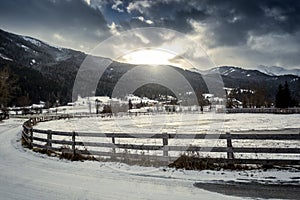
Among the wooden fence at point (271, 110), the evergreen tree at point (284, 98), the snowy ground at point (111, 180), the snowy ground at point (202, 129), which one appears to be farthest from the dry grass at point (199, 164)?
Answer: the evergreen tree at point (284, 98)

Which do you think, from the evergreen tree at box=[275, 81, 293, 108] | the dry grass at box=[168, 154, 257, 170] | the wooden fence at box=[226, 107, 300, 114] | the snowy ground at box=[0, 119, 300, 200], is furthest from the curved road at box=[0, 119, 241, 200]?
the evergreen tree at box=[275, 81, 293, 108]

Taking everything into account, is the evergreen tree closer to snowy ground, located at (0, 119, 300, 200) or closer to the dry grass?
the dry grass

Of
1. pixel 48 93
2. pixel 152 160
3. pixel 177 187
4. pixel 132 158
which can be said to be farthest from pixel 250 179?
pixel 48 93

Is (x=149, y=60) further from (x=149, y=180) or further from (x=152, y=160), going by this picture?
(x=149, y=180)

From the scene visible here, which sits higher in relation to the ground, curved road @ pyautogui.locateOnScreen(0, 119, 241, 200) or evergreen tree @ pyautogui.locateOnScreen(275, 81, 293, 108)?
evergreen tree @ pyautogui.locateOnScreen(275, 81, 293, 108)

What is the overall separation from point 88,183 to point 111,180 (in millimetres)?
748

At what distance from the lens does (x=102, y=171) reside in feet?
35.2

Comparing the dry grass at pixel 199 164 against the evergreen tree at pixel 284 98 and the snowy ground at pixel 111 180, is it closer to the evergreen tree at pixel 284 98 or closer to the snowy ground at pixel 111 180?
the snowy ground at pixel 111 180

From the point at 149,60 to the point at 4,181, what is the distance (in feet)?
90.2

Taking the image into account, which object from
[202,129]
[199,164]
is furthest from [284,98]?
[199,164]

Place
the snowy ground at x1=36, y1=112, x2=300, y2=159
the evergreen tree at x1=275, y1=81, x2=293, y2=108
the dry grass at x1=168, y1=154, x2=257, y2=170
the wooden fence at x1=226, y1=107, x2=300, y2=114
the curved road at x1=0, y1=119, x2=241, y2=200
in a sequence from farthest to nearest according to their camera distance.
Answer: the evergreen tree at x1=275, y1=81, x2=293, y2=108, the wooden fence at x1=226, y1=107, x2=300, y2=114, the snowy ground at x1=36, y1=112, x2=300, y2=159, the dry grass at x1=168, y1=154, x2=257, y2=170, the curved road at x1=0, y1=119, x2=241, y2=200

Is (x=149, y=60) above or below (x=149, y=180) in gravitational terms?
above

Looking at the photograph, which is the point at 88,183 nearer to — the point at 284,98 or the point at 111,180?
the point at 111,180

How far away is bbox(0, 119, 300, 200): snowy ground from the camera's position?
782 centimetres
